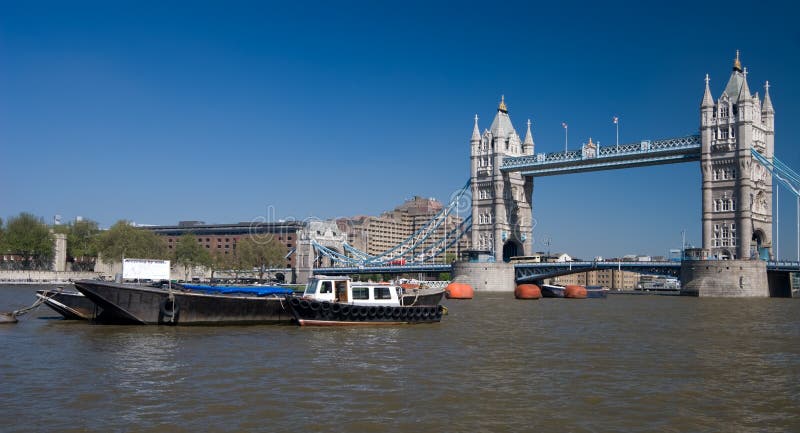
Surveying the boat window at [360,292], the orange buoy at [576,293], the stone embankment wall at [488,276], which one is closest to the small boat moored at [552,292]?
the orange buoy at [576,293]

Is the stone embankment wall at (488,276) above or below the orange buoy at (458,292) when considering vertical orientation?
above

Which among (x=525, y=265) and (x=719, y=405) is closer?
(x=719, y=405)

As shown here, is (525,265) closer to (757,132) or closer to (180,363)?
(757,132)

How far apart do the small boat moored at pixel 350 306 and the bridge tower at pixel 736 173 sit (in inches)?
2242

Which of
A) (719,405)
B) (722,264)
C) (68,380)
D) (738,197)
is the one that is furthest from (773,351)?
(738,197)

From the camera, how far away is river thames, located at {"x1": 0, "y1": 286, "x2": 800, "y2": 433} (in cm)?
1541

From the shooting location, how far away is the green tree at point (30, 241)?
372 feet

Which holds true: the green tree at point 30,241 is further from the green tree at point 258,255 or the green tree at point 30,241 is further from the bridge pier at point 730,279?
the bridge pier at point 730,279

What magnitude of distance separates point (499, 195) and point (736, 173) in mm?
32763

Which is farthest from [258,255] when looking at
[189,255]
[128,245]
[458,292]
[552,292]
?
[458,292]

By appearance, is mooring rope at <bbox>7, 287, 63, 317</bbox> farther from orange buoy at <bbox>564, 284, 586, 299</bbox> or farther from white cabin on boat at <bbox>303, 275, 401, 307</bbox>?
orange buoy at <bbox>564, 284, 586, 299</bbox>

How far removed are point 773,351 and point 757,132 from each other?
64584 mm

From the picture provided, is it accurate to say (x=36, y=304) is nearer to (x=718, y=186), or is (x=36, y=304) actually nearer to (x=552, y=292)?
(x=552, y=292)

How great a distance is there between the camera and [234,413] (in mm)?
15883
